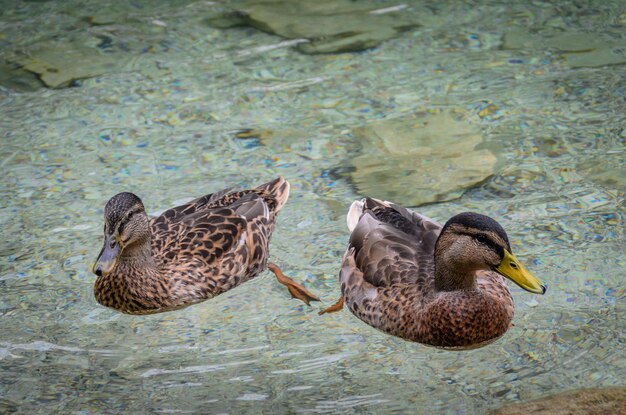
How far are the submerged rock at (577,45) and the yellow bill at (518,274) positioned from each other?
4.44 m

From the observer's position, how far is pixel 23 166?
905 cm

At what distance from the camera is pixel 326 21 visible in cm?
1143

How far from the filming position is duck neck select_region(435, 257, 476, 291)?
21.3 ft

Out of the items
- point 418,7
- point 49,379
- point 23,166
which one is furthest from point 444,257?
point 418,7

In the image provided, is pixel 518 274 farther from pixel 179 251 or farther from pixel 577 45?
pixel 577 45

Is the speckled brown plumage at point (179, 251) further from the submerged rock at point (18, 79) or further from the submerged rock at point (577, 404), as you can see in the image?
the submerged rock at point (18, 79)

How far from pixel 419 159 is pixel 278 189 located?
145 centimetres

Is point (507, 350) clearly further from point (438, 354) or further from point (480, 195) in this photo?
point (480, 195)

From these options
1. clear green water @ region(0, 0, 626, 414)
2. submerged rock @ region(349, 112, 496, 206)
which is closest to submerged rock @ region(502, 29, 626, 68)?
clear green water @ region(0, 0, 626, 414)

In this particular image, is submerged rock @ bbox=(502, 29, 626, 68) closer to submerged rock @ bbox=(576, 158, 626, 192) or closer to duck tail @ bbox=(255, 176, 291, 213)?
submerged rock @ bbox=(576, 158, 626, 192)

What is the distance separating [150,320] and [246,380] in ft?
3.65

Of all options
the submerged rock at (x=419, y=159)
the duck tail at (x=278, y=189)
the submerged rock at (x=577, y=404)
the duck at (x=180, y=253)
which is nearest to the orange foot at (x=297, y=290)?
the duck at (x=180, y=253)

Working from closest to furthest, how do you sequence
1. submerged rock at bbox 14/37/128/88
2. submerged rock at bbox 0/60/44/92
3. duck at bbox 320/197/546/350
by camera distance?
1. duck at bbox 320/197/546/350
2. submerged rock at bbox 0/60/44/92
3. submerged rock at bbox 14/37/128/88

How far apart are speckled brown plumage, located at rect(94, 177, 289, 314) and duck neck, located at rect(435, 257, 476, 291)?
156 centimetres
